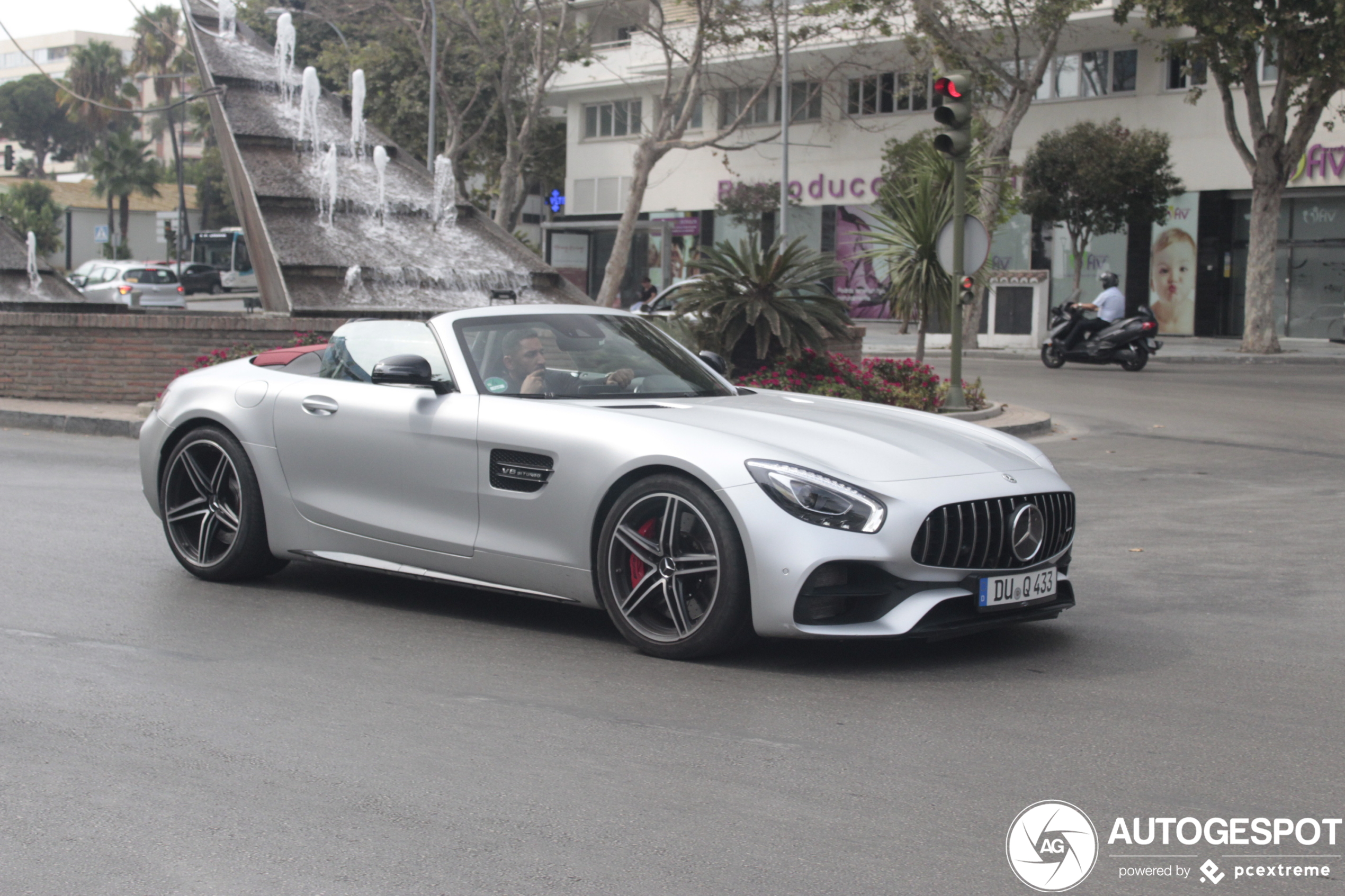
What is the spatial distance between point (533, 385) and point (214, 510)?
1916 mm

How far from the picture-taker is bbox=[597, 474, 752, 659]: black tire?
17.4 feet

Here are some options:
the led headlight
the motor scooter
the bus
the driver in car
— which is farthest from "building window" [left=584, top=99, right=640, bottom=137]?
the led headlight

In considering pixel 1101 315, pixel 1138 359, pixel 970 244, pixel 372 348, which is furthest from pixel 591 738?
pixel 1101 315

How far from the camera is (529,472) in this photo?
588cm

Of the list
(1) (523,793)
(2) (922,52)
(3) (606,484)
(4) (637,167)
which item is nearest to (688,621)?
(3) (606,484)

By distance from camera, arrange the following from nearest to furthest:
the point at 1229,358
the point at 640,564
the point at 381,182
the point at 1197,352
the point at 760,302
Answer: the point at 640,564 → the point at 760,302 → the point at 381,182 → the point at 1229,358 → the point at 1197,352

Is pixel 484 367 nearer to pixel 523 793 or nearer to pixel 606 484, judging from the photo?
pixel 606 484

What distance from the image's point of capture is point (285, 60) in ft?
89.1

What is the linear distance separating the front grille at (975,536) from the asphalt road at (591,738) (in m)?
0.42

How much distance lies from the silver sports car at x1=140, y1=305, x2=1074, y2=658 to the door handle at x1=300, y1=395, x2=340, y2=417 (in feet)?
0.04

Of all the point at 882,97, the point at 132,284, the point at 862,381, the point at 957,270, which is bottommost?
the point at 862,381

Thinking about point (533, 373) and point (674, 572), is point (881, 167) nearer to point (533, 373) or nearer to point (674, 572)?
point (533, 373)

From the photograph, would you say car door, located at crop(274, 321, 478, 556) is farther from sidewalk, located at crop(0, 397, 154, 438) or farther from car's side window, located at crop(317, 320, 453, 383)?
sidewalk, located at crop(0, 397, 154, 438)

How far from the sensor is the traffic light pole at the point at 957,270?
15.6 m
